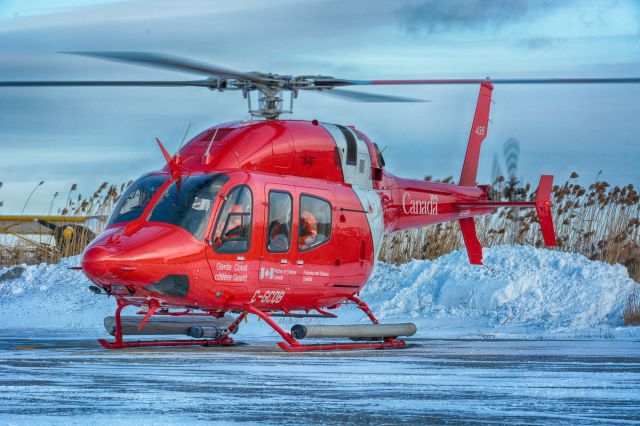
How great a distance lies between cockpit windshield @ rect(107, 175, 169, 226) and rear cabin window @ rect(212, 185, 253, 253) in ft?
3.18

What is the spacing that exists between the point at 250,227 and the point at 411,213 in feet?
15.7

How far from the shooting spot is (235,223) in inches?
513

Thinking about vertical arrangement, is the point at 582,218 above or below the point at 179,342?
above

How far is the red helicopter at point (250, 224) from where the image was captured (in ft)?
40.9

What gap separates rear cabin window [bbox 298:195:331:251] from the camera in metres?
13.9

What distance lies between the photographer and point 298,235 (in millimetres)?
13852

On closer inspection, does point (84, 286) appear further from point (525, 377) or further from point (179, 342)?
point (525, 377)

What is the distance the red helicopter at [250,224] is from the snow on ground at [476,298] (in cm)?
347

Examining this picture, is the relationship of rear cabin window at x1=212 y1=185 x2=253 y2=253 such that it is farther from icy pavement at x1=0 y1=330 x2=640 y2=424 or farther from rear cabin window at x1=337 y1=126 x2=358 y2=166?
rear cabin window at x1=337 y1=126 x2=358 y2=166

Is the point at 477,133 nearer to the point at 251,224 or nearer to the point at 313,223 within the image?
the point at 313,223

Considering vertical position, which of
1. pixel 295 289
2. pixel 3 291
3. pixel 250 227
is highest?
pixel 250 227

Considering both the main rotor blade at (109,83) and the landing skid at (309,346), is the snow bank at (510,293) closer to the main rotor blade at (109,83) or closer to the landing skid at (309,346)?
the landing skid at (309,346)

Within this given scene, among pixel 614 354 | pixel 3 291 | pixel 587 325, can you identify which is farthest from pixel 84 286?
pixel 614 354

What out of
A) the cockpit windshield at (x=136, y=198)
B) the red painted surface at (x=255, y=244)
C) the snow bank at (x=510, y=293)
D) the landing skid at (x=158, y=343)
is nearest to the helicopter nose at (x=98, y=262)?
the red painted surface at (x=255, y=244)
